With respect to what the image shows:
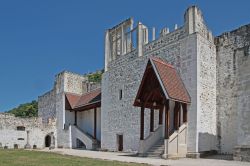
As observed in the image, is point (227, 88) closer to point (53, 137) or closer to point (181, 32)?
point (181, 32)

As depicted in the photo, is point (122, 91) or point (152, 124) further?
point (122, 91)

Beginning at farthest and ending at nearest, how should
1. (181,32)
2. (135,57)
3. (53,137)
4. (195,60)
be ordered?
(53,137) < (135,57) < (181,32) < (195,60)

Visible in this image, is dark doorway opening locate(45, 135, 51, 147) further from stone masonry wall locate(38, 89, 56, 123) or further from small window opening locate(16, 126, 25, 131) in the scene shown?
small window opening locate(16, 126, 25, 131)

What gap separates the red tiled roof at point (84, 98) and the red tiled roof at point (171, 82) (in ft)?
39.7

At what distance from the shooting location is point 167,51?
72.4 ft

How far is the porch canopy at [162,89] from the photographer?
18281 millimetres

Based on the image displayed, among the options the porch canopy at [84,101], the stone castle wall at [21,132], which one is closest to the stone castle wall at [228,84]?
the porch canopy at [84,101]

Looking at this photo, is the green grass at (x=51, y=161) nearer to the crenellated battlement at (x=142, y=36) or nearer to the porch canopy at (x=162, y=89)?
the porch canopy at (x=162, y=89)

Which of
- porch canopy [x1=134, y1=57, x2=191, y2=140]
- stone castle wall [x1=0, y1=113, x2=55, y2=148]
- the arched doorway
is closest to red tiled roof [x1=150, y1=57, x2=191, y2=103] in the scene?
porch canopy [x1=134, y1=57, x2=191, y2=140]

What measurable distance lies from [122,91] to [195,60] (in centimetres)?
813

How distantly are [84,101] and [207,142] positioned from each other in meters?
16.5

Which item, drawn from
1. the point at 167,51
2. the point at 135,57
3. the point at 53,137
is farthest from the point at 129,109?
the point at 53,137

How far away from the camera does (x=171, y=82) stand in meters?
19.3

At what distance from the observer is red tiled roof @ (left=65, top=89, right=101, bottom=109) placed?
32.4 meters
